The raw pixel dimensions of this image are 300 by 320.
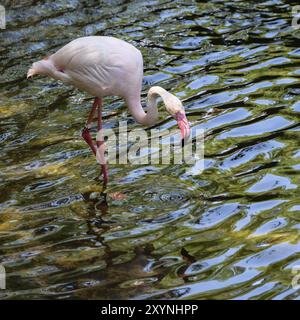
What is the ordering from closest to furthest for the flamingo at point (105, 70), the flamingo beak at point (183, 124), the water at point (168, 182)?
the water at point (168, 182), the flamingo beak at point (183, 124), the flamingo at point (105, 70)

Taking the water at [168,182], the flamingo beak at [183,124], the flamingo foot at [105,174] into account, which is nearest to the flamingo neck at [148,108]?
the flamingo beak at [183,124]

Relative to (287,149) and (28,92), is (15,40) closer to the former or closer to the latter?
(28,92)

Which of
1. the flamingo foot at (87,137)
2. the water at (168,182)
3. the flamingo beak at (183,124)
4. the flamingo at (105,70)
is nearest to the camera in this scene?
the water at (168,182)

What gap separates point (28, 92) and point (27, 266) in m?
3.70

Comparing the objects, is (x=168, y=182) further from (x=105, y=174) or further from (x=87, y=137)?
(x=87, y=137)

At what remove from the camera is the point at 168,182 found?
6594 mm

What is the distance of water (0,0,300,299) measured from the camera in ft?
17.2

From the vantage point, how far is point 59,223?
238 inches

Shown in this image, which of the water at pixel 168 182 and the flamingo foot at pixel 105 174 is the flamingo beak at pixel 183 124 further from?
the flamingo foot at pixel 105 174

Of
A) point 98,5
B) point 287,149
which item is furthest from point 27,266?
point 98,5

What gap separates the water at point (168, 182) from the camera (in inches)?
206

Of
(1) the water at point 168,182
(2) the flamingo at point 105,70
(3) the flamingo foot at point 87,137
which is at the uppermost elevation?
(2) the flamingo at point 105,70

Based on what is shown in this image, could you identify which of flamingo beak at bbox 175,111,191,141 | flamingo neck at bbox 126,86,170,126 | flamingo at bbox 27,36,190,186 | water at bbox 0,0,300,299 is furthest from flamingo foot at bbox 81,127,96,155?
flamingo beak at bbox 175,111,191,141
